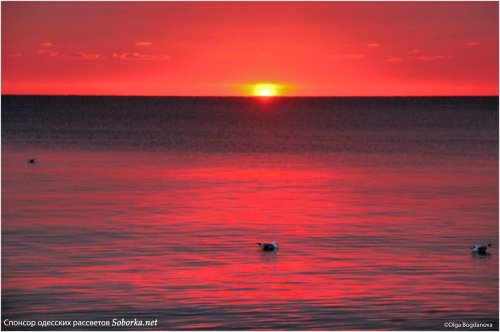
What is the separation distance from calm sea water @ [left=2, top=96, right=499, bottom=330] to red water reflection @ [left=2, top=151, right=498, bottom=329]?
2.6 inches

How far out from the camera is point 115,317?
61.1ft

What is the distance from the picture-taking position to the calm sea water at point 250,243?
1925 centimetres

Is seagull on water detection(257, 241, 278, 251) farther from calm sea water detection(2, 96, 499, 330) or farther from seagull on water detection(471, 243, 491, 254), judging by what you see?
seagull on water detection(471, 243, 491, 254)

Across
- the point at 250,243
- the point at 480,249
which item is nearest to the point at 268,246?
the point at 250,243

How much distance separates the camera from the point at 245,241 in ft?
87.9

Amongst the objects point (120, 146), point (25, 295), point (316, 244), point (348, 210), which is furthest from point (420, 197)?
point (120, 146)

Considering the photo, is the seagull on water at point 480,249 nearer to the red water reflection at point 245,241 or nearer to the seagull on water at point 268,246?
the red water reflection at point 245,241

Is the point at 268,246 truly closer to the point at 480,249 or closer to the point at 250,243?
the point at 250,243

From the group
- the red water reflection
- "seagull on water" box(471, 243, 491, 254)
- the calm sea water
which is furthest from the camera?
"seagull on water" box(471, 243, 491, 254)

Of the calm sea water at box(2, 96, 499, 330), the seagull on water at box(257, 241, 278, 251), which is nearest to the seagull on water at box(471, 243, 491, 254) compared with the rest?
the calm sea water at box(2, 96, 499, 330)

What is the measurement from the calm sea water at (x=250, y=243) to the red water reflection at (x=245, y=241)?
0.07m

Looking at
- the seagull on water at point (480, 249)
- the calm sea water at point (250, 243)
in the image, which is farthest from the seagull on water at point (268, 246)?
the seagull on water at point (480, 249)

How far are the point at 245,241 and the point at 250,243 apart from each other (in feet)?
1.00

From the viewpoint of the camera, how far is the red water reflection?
20.2 m
